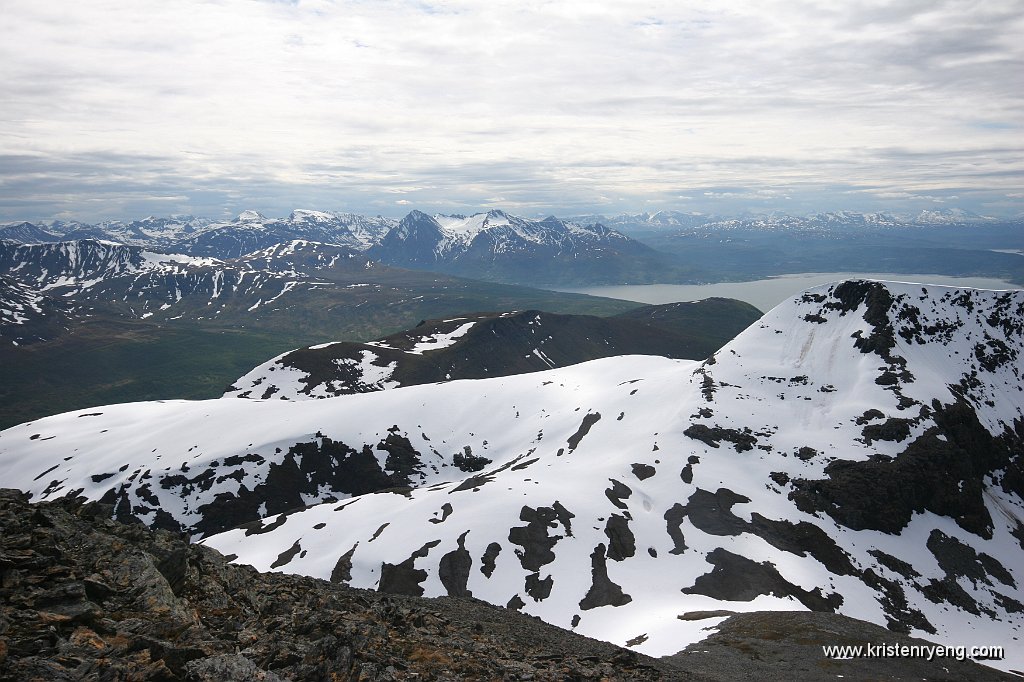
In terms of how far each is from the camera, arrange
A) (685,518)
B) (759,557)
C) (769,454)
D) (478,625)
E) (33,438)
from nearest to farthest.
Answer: (478,625), (759,557), (685,518), (769,454), (33,438)

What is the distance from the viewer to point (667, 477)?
81875 millimetres

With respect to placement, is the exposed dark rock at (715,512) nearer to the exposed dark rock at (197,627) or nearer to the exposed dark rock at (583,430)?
the exposed dark rock at (583,430)

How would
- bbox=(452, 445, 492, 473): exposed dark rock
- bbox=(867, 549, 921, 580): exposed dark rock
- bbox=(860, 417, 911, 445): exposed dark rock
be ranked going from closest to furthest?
bbox=(867, 549, 921, 580): exposed dark rock
bbox=(860, 417, 911, 445): exposed dark rock
bbox=(452, 445, 492, 473): exposed dark rock

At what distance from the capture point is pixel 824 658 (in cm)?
3350

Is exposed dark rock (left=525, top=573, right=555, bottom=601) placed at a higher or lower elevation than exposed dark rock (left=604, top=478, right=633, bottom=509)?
Answer: lower

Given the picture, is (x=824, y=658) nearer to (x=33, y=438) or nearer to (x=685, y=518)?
(x=685, y=518)

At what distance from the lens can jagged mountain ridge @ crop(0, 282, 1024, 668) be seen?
202ft

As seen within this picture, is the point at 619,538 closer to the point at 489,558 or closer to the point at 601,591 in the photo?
the point at 601,591

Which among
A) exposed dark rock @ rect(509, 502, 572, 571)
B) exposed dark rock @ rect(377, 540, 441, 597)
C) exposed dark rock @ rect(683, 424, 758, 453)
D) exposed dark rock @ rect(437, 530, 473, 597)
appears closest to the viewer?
exposed dark rock @ rect(377, 540, 441, 597)

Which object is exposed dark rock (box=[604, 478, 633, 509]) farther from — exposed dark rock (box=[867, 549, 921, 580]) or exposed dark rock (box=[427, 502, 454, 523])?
exposed dark rock (box=[867, 549, 921, 580])

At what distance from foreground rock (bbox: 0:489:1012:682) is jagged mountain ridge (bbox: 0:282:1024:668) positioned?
1700cm

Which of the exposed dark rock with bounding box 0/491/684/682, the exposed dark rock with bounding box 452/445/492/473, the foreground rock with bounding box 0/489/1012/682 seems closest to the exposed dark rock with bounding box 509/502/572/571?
the foreground rock with bounding box 0/489/1012/682

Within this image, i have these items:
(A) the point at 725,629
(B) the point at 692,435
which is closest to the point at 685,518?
(B) the point at 692,435

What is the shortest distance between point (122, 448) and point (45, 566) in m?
131
